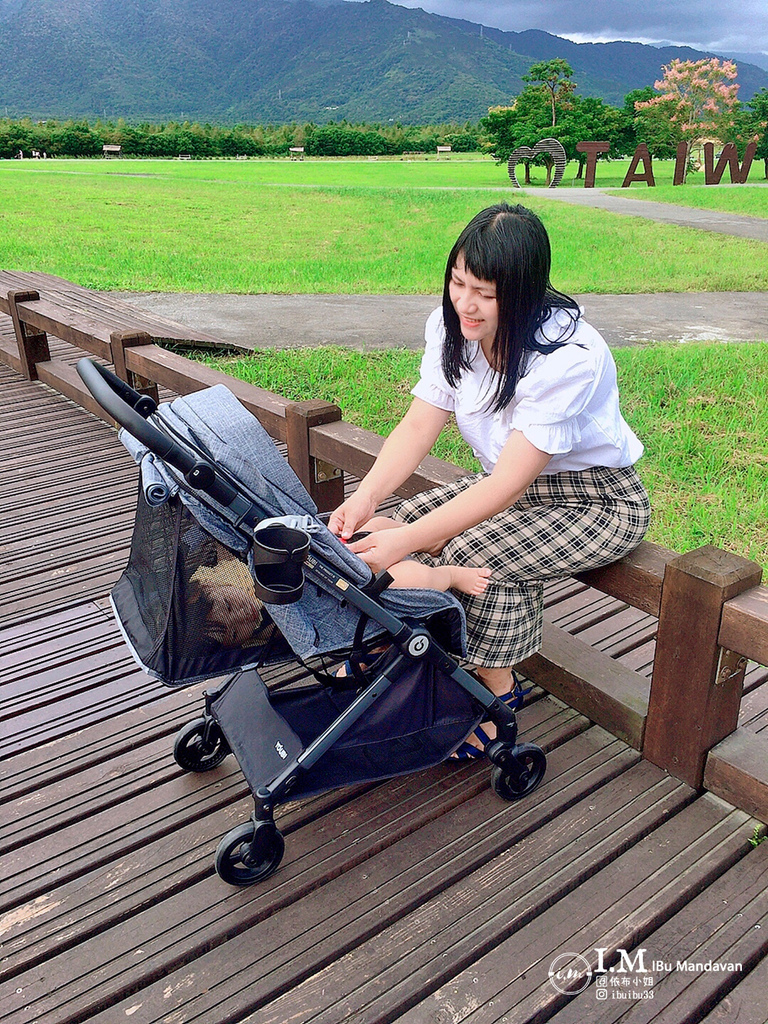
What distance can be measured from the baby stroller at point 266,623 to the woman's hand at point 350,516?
11.6 inches

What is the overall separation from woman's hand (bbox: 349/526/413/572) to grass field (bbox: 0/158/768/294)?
801cm

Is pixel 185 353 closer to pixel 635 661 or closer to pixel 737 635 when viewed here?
pixel 635 661

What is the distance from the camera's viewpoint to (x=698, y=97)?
28.7 m

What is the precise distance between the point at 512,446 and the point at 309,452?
114cm

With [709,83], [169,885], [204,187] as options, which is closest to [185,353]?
[169,885]

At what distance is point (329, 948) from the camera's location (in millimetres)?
1726

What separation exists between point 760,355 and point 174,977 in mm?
5651

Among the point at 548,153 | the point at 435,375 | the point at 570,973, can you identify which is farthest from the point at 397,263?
the point at 548,153

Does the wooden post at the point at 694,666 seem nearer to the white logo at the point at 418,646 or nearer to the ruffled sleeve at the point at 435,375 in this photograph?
the white logo at the point at 418,646

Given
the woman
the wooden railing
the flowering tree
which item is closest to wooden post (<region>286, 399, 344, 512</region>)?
the wooden railing

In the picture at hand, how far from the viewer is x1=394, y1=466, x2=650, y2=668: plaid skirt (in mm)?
2068

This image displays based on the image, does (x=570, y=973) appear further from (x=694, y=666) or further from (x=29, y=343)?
(x=29, y=343)

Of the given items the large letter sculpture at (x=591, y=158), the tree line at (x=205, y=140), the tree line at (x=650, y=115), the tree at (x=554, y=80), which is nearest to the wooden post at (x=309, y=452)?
the large letter sculpture at (x=591, y=158)

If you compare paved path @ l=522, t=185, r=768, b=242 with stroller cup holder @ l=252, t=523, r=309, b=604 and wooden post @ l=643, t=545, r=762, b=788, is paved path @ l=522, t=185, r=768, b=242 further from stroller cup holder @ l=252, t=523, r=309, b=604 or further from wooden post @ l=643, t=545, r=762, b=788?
stroller cup holder @ l=252, t=523, r=309, b=604
